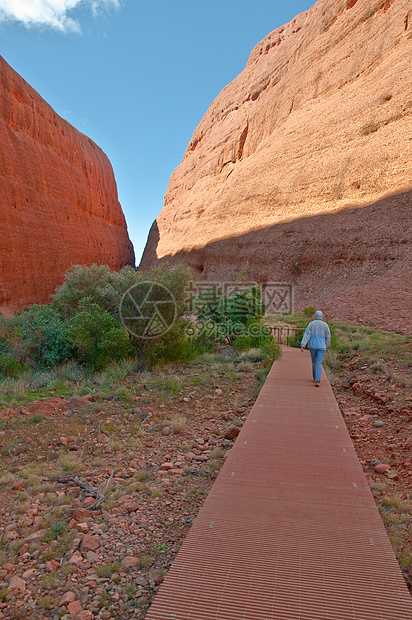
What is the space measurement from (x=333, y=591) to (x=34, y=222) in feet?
95.2

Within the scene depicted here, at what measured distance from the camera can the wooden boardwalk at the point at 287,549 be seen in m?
2.03

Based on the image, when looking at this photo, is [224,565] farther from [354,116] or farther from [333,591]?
[354,116]

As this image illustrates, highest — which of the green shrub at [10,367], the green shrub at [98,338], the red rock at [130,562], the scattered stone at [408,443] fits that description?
the green shrub at [98,338]

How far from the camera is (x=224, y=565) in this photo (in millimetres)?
2334

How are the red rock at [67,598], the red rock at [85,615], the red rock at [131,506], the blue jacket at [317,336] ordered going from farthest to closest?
the blue jacket at [317,336]
the red rock at [131,506]
the red rock at [67,598]
the red rock at [85,615]

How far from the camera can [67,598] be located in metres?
2.35

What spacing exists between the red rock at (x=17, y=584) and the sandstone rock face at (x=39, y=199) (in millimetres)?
22889

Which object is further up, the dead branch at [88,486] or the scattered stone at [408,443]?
the scattered stone at [408,443]

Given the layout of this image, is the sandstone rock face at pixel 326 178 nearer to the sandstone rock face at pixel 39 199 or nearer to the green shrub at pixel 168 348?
the green shrub at pixel 168 348

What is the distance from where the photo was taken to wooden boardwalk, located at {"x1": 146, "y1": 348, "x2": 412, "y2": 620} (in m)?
2.03

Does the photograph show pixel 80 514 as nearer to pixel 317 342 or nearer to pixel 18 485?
pixel 18 485

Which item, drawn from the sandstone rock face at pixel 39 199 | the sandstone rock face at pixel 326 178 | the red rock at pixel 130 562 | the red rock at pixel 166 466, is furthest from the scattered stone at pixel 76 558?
the sandstone rock face at pixel 39 199

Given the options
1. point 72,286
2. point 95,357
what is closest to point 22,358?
point 95,357

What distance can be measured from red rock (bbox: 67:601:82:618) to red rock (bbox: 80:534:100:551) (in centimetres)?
53
